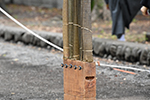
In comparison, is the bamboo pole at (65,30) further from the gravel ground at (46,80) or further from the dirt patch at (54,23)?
the dirt patch at (54,23)

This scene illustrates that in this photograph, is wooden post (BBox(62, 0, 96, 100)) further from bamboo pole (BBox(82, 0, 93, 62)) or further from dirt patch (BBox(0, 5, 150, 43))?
dirt patch (BBox(0, 5, 150, 43))

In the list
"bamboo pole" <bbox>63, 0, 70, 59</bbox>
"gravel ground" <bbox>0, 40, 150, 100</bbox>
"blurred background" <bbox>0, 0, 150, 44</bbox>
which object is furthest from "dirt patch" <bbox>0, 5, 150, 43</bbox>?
"bamboo pole" <bbox>63, 0, 70, 59</bbox>

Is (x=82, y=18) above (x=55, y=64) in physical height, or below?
above

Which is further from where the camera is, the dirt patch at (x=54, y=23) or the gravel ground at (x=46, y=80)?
the dirt patch at (x=54, y=23)

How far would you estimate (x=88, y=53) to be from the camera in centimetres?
214

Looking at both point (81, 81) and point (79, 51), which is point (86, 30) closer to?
point (79, 51)

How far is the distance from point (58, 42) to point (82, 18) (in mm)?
3464

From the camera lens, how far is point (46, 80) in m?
3.52

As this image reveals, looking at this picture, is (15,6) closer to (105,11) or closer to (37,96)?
(105,11)

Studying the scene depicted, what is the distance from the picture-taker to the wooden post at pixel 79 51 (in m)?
2.13

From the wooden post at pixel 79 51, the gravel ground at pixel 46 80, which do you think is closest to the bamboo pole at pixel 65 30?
the wooden post at pixel 79 51

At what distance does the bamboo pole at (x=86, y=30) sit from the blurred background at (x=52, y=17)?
399 cm

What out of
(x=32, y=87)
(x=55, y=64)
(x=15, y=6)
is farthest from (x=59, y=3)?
(x=32, y=87)

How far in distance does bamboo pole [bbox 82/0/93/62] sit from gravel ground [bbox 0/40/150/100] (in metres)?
0.88
